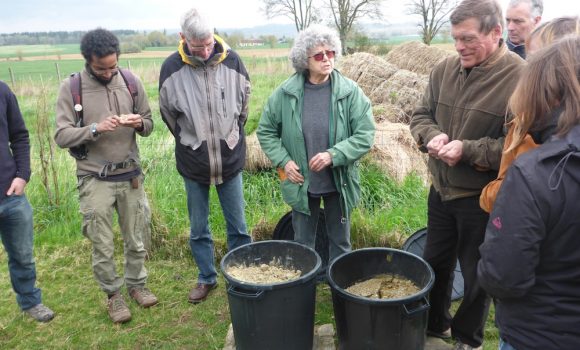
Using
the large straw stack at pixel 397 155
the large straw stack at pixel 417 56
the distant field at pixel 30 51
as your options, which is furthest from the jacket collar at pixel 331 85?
the distant field at pixel 30 51

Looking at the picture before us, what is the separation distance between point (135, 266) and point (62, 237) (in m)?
1.59

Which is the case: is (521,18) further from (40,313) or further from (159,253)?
(40,313)

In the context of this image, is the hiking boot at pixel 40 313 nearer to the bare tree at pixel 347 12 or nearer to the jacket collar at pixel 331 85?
the jacket collar at pixel 331 85

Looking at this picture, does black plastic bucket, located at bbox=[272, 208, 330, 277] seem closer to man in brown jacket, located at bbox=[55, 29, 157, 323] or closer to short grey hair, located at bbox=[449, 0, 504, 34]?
man in brown jacket, located at bbox=[55, 29, 157, 323]

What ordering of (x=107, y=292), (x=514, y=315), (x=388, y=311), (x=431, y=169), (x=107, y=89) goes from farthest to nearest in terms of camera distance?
(x=107, y=292), (x=107, y=89), (x=431, y=169), (x=388, y=311), (x=514, y=315)

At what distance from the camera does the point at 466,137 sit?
2.47 m

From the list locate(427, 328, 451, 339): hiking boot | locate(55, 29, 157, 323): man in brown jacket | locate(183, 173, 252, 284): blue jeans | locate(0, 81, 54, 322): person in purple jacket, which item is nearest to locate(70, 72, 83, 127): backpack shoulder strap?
locate(55, 29, 157, 323): man in brown jacket

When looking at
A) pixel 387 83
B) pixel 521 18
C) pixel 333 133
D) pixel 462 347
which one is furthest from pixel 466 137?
pixel 387 83

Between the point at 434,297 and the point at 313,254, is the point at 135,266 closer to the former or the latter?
the point at 313,254

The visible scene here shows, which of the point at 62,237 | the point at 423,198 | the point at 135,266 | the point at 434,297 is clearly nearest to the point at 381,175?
the point at 423,198

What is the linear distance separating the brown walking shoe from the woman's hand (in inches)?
50.0

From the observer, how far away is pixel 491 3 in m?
2.32

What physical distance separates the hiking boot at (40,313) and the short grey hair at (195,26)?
230cm

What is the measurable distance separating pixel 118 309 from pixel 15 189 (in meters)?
1.12
